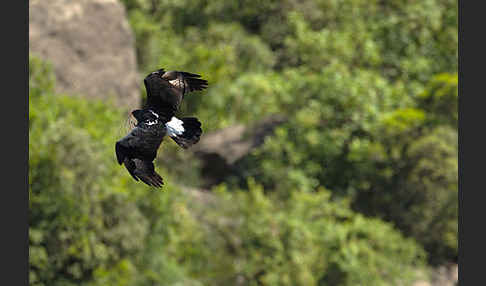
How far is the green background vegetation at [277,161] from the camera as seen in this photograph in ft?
31.5

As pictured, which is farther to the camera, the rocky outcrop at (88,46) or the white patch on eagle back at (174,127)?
the rocky outcrop at (88,46)

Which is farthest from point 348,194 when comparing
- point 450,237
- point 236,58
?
point 236,58

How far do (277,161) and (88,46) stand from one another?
297cm

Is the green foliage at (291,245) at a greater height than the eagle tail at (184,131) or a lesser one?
greater

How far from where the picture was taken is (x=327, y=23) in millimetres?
15219

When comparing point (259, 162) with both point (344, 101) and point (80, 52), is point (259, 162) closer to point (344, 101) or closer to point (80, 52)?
point (344, 101)

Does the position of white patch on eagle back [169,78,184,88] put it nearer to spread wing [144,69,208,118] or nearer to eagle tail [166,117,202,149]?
spread wing [144,69,208,118]

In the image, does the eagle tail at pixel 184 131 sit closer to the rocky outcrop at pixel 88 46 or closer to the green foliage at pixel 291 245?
the green foliage at pixel 291 245

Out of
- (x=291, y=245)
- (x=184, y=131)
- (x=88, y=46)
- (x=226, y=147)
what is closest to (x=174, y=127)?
(x=184, y=131)

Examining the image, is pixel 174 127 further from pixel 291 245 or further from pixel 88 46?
pixel 88 46

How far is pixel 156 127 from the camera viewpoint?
14.3 feet

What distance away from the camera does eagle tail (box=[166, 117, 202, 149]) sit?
439 cm

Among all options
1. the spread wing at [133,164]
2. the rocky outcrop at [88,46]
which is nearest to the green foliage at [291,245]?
the rocky outcrop at [88,46]

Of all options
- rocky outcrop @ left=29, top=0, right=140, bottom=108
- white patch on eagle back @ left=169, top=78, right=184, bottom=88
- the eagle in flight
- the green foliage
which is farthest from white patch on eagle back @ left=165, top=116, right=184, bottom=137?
rocky outcrop @ left=29, top=0, right=140, bottom=108
